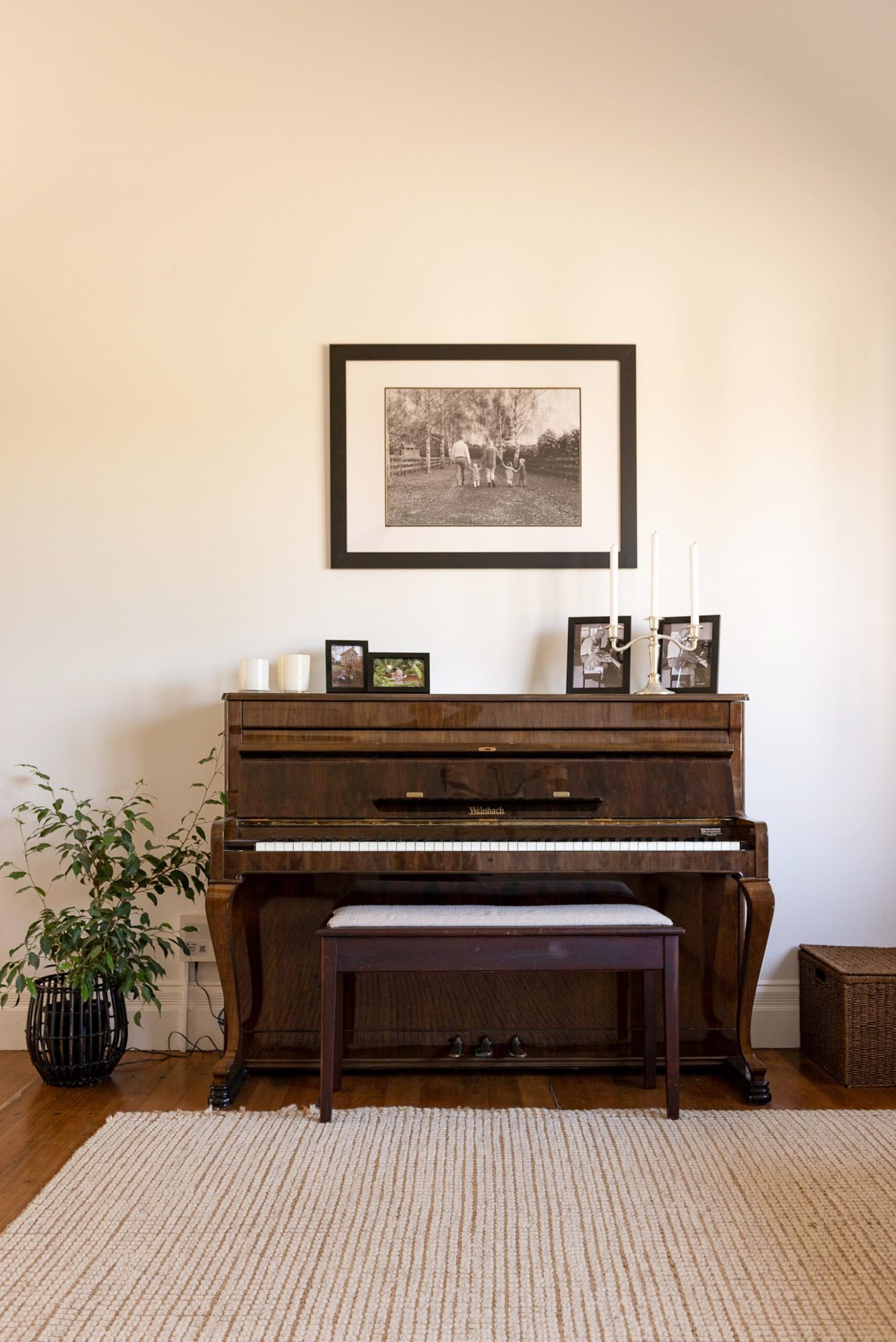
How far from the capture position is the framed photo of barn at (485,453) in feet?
10.3

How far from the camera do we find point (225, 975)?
2.59 metres

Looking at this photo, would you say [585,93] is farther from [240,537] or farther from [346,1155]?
[346,1155]

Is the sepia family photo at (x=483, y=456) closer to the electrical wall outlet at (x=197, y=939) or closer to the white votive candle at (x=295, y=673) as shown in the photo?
the white votive candle at (x=295, y=673)

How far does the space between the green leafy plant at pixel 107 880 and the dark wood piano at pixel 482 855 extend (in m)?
0.27

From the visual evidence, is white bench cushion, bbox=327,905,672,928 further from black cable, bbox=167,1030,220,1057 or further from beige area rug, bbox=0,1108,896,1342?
black cable, bbox=167,1030,220,1057

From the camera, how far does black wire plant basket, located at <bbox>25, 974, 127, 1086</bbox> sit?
9.01 feet

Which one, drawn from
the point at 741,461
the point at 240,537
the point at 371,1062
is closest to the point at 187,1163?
the point at 371,1062

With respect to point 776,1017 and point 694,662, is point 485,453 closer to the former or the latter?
point 694,662

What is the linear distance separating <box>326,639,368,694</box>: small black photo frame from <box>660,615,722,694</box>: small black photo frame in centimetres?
97

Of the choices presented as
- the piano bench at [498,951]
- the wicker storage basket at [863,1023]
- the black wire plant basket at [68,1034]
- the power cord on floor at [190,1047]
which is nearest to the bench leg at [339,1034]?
the piano bench at [498,951]

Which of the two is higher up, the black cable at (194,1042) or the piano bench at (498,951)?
the piano bench at (498,951)

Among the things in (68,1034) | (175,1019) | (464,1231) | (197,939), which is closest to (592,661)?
(197,939)

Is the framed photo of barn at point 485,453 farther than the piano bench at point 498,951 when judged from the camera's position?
Yes

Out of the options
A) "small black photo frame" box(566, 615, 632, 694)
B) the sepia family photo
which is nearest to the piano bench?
"small black photo frame" box(566, 615, 632, 694)
